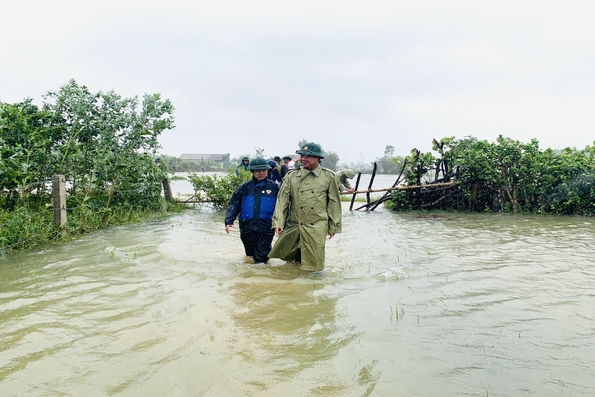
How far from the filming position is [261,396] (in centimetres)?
256

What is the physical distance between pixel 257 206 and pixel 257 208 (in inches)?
1.1

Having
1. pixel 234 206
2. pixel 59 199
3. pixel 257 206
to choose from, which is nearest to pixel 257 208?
pixel 257 206

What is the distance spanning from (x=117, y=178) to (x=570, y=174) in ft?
42.8

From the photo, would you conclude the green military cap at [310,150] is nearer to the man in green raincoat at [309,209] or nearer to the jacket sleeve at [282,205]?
A: the man in green raincoat at [309,209]

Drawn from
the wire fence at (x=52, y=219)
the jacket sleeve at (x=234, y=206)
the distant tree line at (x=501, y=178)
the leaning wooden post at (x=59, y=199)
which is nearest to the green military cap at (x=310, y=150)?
the jacket sleeve at (x=234, y=206)

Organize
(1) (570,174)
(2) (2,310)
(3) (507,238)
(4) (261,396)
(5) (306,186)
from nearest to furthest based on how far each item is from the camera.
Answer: (4) (261,396), (2) (2,310), (5) (306,186), (3) (507,238), (1) (570,174)

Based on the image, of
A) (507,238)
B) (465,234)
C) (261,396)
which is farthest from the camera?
(465,234)

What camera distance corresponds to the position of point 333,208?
555 cm

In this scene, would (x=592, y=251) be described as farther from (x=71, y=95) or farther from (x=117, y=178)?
(x=71, y=95)

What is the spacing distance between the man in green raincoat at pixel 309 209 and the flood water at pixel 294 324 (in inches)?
14.6

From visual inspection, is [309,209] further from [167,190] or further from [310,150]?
[167,190]

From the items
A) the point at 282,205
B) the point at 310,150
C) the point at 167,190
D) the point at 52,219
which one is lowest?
the point at 52,219

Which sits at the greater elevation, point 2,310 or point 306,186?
point 306,186

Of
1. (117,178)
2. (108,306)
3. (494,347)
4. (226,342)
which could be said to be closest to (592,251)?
(494,347)
